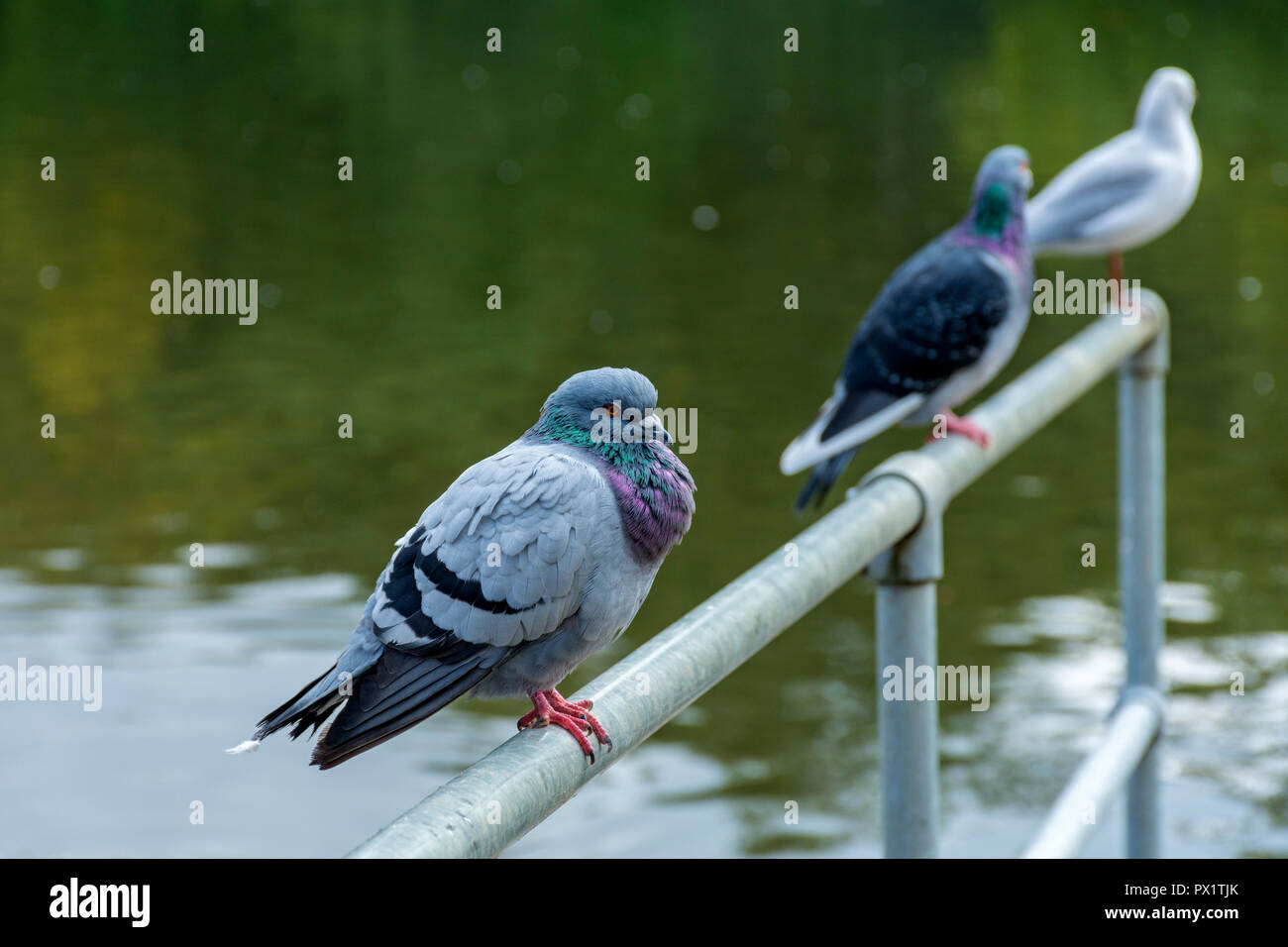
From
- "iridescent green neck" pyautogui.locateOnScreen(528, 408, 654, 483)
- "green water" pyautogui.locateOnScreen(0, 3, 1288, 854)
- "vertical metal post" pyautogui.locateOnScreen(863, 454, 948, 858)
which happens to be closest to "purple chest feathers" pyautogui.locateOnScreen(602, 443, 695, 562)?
"iridescent green neck" pyautogui.locateOnScreen(528, 408, 654, 483)

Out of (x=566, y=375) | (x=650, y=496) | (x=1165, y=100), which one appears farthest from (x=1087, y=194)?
(x=566, y=375)

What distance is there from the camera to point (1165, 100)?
5.47 meters

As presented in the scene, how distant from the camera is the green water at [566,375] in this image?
611cm

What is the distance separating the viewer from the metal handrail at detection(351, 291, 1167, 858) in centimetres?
141

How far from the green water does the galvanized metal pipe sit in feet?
7.92

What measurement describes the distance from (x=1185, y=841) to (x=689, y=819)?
170 centimetres

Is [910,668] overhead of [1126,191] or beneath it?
beneath

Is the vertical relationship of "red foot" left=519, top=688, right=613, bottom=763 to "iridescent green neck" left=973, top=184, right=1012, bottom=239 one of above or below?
below

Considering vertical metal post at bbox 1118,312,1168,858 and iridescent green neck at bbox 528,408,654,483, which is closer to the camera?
iridescent green neck at bbox 528,408,654,483

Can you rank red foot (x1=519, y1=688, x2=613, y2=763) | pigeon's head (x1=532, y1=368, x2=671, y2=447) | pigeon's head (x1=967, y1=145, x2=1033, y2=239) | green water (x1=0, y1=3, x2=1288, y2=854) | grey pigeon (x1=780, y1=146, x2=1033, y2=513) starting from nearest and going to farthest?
1. red foot (x1=519, y1=688, x2=613, y2=763)
2. pigeon's head (x1=532, y1=368, x2=671, y2=447)
3. grey pigeon (x1=780, y1=146, x2=1033, y2=513)
4. pigeon's head (x1=967, y1=145, x2=1033, y2=239)
5. green water (x1=0, y1=3, x2=1288, y2=854)

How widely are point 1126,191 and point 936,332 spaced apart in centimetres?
156

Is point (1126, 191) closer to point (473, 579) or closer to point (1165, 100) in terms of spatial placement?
point (1165, 100)

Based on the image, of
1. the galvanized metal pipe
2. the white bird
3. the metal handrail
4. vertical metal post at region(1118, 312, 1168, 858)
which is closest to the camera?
the metal handrail

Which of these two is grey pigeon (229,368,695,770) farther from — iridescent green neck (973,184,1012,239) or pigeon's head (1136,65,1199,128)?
pigeon's head (1136,65,1199,128)
